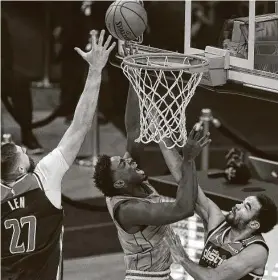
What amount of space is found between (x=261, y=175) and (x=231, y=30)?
1721 millimetres

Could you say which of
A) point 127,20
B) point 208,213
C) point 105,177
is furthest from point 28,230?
point 127,20

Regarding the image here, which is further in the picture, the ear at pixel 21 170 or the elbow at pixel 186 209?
the ear at pixel 21 170

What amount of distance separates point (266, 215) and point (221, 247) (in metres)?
0.31

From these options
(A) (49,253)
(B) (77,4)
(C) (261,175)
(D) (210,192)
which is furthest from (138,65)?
(B) (77,4)

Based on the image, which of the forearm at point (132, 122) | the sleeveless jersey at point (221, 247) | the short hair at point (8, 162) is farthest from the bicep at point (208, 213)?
the short hair at point (8, 162)

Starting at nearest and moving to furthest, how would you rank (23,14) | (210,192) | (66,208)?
1. (210,192)
2. (66,208)
3. (23,14)

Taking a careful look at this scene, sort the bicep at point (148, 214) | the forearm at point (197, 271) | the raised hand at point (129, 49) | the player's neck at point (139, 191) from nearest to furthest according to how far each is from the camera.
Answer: the bicep at point (148, 214), the forearm at point (197, 271), the player's neck at point (139, 191), the raised hand at point (129, 49)

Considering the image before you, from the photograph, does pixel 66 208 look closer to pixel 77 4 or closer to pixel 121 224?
pixel 121 224

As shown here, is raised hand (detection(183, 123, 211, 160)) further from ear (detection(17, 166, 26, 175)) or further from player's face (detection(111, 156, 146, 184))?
ear (detection(17, 166, 26, 175))

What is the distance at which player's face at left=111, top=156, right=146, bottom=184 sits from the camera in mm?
4586

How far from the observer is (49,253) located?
4.62m

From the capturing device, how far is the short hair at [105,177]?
458 cm

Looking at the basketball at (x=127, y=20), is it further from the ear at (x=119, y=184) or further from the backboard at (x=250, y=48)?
the ear at (x=119, y=184)

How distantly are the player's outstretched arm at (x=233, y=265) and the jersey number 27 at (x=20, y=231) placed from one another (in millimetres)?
809
